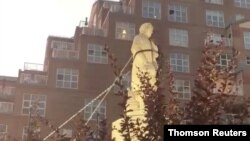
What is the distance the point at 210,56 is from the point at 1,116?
42003 mm

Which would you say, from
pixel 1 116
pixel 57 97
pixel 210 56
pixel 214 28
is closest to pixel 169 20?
pixel 214 28

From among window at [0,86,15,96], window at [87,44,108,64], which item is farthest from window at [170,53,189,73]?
window at [0,86,15,96]

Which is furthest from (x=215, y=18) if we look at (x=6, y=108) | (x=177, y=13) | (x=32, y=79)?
(x=6, y=108)

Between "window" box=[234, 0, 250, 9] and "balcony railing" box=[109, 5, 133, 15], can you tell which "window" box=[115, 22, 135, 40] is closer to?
"balcony railing" box=[109, 5, 133, 15]

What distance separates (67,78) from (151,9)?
44.0 ft

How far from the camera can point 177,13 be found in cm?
5741

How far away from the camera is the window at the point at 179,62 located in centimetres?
5475

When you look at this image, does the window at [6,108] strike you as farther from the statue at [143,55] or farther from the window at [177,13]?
the statue at [143,55]

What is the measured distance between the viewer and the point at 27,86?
49375mm

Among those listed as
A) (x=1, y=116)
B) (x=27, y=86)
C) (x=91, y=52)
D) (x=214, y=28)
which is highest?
(x=214, y=28)

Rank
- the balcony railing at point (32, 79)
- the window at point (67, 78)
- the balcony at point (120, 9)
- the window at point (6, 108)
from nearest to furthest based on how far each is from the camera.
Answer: the window at point (6, 108) → the balcony railing at point (32, 79) → the window at point (67, 78) → the balcony at point (120, 9)

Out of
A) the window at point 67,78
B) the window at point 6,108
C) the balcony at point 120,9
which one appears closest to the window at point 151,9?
the balcony at point 120,9

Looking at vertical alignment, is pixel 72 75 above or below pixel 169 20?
below

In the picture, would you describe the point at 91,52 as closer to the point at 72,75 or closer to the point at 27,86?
the point at 72,75
